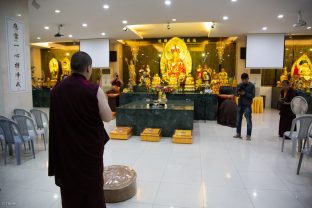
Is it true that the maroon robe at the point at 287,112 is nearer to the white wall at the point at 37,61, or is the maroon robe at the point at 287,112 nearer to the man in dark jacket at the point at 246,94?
the man in dark jacket at the point at 246,94

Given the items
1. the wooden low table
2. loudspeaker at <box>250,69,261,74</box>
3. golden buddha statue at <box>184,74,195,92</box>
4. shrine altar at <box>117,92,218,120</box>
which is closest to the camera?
the wooden low table

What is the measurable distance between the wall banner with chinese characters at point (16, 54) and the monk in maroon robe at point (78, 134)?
3676mm

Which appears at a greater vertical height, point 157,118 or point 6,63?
point 6,63

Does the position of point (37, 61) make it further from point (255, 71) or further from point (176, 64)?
point (255, 71)

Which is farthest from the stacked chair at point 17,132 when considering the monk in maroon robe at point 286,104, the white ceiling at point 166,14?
the monk in maroon robe at point 286,104

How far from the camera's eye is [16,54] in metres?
4.60

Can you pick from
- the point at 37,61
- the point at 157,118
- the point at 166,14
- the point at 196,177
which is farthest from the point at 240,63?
the point at 37,61

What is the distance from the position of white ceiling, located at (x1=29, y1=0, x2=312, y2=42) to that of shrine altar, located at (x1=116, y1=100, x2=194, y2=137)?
257 cm

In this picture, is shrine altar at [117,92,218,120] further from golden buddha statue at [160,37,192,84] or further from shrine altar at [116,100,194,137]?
shrine altar at [116,100,194,137]

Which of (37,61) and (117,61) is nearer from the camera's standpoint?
(117,61)

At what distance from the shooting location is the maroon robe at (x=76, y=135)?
1466 mm

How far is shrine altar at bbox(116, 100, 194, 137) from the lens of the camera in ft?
18.3

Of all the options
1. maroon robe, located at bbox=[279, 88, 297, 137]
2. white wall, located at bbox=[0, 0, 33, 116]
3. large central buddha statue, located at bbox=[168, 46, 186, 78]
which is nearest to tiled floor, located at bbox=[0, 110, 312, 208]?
maroon robe, located at bbox=[279, 88, 297, 137]

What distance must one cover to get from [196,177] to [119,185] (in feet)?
3.94
